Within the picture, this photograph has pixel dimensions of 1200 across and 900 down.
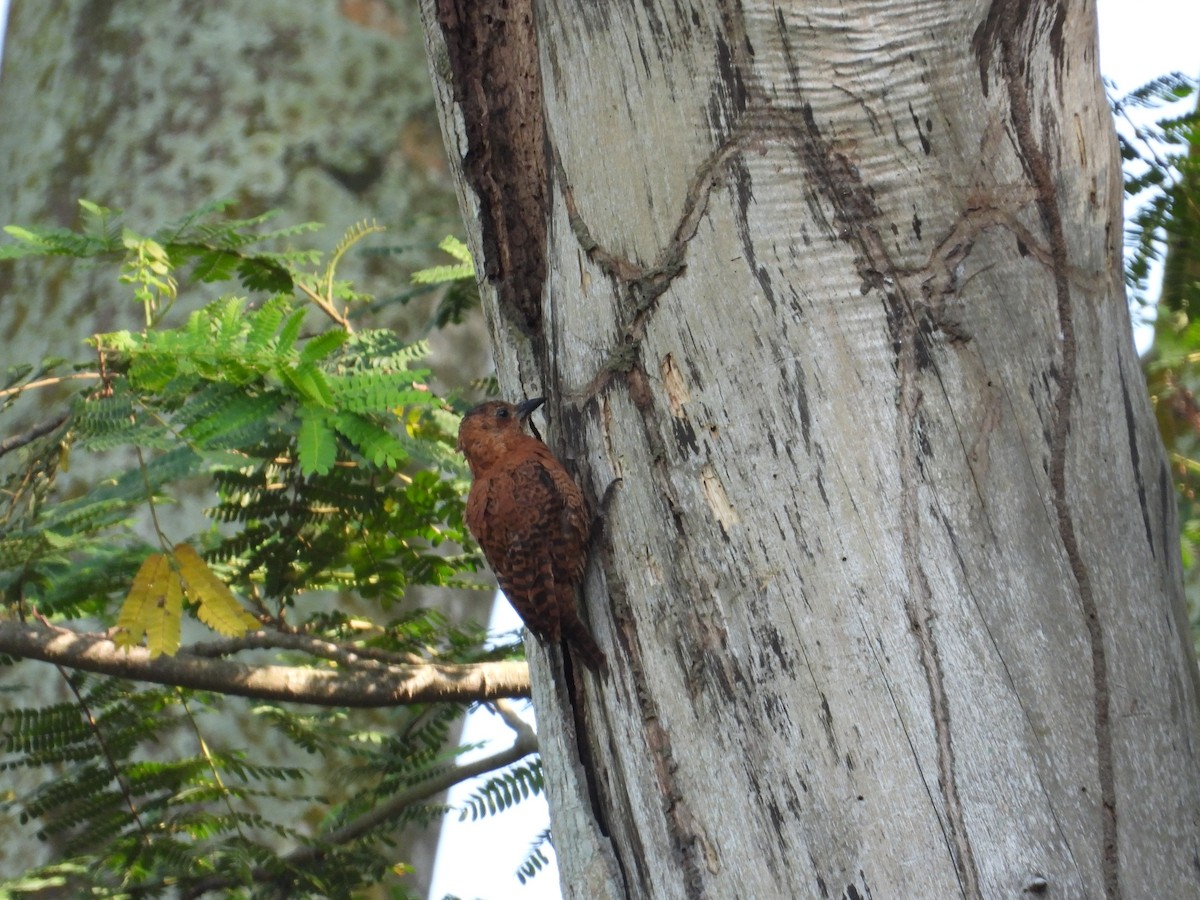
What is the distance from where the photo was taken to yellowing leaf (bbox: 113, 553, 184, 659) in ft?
10.3

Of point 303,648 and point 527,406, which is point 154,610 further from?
point 527,406

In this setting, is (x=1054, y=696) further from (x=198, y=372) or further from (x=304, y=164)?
(x=304, y=164)

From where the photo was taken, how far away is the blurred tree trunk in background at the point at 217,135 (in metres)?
6.65

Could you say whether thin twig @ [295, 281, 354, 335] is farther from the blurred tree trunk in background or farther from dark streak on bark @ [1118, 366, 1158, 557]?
dark streak on bark @ [1118, 366, 1158, 557]

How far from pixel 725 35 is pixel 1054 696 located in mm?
1131

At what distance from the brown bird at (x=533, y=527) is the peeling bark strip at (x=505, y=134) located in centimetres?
25

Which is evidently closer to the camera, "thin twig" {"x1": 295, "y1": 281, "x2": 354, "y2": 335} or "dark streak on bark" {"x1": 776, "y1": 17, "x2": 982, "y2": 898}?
"dark streak on bark" {"x1": 776, "y1": 17, "x2": 982, "y2": 898}

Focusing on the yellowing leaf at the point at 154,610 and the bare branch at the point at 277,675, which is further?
the bare branch at the point at 277,675

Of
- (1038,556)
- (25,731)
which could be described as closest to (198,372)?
(25,731)

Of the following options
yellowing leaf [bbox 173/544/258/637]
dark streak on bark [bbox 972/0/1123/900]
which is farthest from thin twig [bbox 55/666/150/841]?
dark streak on bark [bbox 972/0/1123/900]

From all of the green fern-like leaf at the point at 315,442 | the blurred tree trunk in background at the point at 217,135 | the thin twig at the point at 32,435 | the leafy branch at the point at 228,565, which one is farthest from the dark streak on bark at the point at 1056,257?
the blurred tree trunk in background at the point at 217,135

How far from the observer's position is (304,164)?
6.93 metres

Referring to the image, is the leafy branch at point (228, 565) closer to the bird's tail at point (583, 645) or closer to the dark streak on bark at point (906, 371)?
the bird's tail at point (583, 645)

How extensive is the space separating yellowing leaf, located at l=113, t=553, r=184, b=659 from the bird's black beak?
132 centimetres
